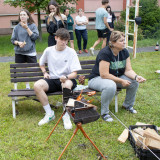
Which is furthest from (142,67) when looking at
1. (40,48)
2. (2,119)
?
(40,48)

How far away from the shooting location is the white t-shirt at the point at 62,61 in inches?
148

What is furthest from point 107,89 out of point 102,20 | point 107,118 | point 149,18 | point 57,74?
point 149,18

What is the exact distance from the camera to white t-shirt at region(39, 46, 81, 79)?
12.3ft

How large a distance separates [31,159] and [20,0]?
11.6 metres

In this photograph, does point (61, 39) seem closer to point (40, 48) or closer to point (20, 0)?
point (40, 48)

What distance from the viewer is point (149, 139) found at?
2.70 m

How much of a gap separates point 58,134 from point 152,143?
136cm

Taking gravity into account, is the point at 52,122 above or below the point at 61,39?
below

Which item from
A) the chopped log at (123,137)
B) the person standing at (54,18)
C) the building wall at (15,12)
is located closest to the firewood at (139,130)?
the chopped log at (123,137)

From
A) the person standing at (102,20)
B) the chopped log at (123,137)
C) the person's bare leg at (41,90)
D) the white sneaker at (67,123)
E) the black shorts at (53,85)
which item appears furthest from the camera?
the person standing at (102,20)

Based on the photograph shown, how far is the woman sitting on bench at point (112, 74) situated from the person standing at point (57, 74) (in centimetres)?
38

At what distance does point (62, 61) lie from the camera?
12.3 ft

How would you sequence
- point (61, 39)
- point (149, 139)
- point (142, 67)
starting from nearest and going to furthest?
point (149, 139)
point (61, 39)
point (142, 67)

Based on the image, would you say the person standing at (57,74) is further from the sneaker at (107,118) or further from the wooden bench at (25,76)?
the sneaker at (107,118)
